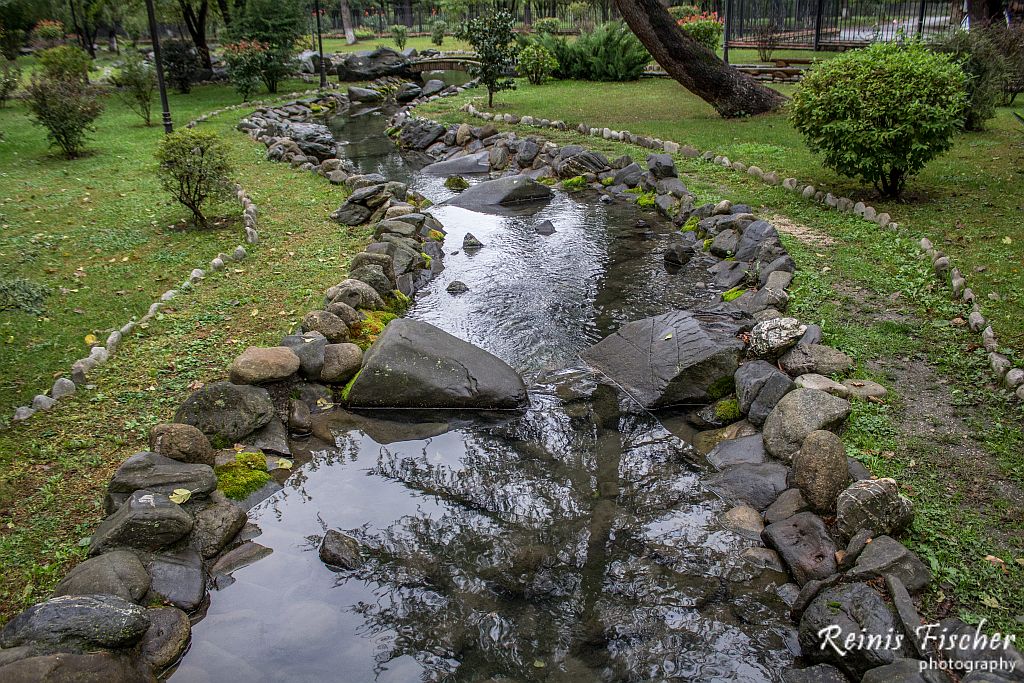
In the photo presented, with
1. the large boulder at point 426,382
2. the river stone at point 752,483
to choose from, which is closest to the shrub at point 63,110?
the large boulder at point 426,382

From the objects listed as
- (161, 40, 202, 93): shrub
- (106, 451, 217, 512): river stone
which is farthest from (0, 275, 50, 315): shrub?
(161, 40, 202, 93): shrub

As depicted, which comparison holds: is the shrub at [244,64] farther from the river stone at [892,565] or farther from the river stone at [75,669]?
the river stone at [892,565]

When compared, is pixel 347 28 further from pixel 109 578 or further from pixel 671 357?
pixel 109 578

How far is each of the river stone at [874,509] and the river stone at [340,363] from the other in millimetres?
4456

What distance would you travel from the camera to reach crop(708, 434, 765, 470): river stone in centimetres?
576

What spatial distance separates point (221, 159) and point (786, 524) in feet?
29.5

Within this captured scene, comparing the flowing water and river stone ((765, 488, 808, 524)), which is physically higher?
river stone ((765, 488, 808, 524))

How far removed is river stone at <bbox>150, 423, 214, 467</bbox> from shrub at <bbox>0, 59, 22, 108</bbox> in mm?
19000

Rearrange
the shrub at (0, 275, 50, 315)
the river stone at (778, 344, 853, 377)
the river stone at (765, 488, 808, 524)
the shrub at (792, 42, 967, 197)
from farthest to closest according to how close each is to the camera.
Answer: the shrub at (792, 42, 967, 197), the river stone at (778, 344, 853, 377), the shrub at (0, 275, 50, 315), the river stone at (765, 488, 808, 524)

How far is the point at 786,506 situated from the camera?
5109 mm

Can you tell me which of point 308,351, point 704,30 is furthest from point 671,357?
point 704,30

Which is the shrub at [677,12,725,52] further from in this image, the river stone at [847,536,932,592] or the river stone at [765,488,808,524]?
the river stone at [847,536,932,592]

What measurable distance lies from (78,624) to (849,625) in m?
4.15

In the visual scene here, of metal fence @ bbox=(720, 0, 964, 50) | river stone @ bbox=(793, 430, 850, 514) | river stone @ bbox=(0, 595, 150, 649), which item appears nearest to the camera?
river stone @ bbox=(0, 595, 150, 649)
